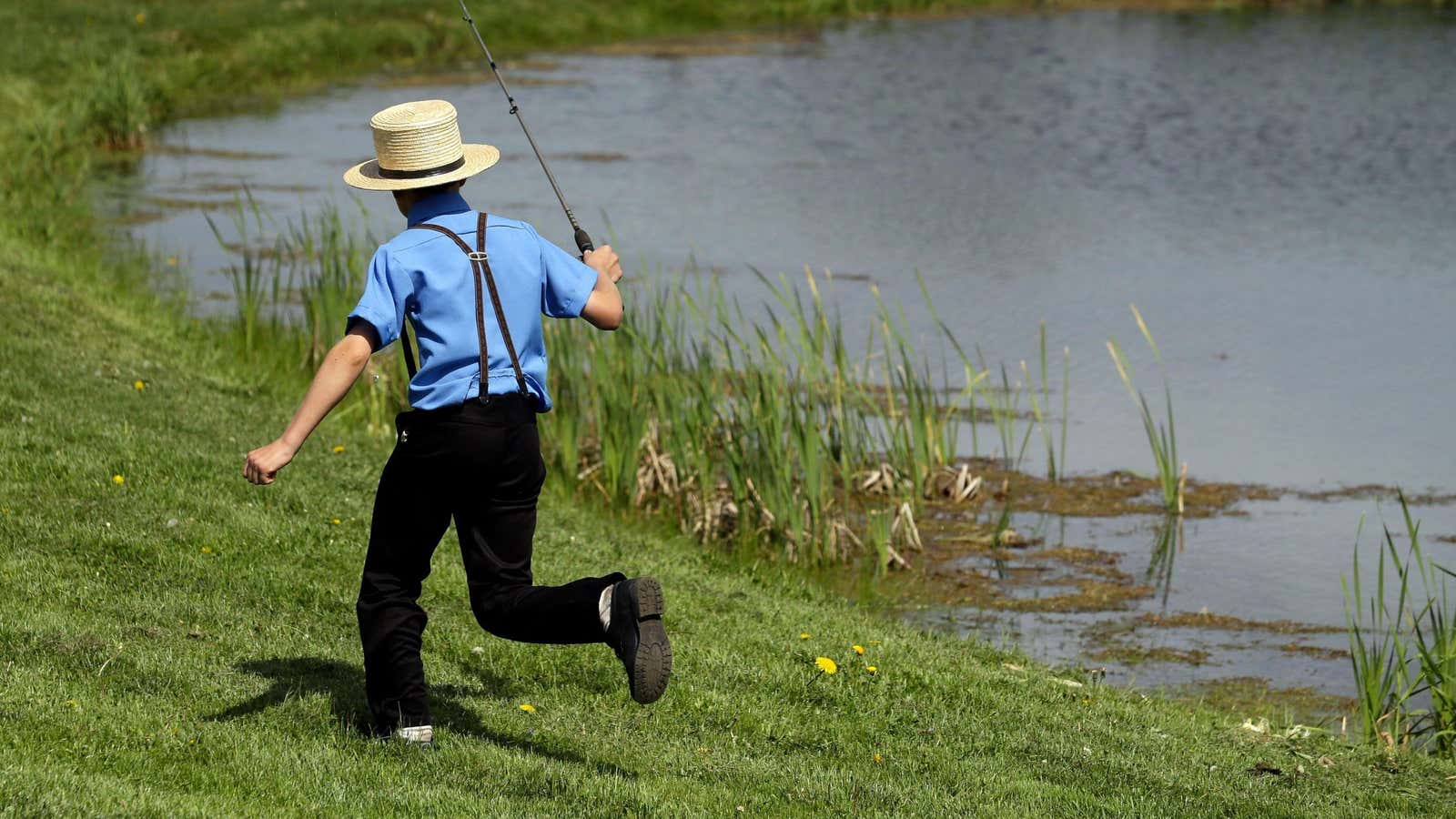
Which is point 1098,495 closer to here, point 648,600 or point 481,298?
point 648,600

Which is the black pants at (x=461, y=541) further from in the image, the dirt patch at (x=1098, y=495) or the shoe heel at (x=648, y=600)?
the dirt patch at (x=1098, y=495)

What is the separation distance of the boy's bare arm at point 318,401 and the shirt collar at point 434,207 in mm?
469

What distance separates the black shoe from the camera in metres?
5.05

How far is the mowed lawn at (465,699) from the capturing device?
17.4ft

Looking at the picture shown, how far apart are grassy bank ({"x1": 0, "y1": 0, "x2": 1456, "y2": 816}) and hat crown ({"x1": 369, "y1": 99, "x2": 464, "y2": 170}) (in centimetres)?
179

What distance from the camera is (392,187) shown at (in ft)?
17.5

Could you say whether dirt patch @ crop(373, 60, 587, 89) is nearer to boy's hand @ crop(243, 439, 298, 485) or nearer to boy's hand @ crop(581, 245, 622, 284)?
boy's hand @ crop(581, 245, 622, 284)

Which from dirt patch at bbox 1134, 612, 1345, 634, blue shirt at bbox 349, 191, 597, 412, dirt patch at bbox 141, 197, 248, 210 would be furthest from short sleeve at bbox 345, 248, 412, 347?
dirt patch at bbox 141, 197, 248, 210

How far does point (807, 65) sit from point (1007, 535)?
23.8m

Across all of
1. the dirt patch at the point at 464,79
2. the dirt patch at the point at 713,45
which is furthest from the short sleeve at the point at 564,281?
the dirt patch at the point at 713,45

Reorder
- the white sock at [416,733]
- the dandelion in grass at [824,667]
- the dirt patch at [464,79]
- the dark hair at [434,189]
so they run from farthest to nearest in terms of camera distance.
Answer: the dirt patch at [464,79]
the dandelion in grass at [824,667]
the white sock at [416,733]
the dark hair at [434,189]

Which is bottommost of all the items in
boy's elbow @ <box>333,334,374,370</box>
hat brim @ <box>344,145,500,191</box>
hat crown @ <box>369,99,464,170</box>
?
boy's elbow @ <box>333,334,374,370</box>

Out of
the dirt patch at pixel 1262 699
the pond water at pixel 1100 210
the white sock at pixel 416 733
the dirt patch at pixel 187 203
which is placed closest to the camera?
the white sock at pixel 416 733

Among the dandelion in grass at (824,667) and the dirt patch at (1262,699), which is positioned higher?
the dandelion in grass at (824,667)
